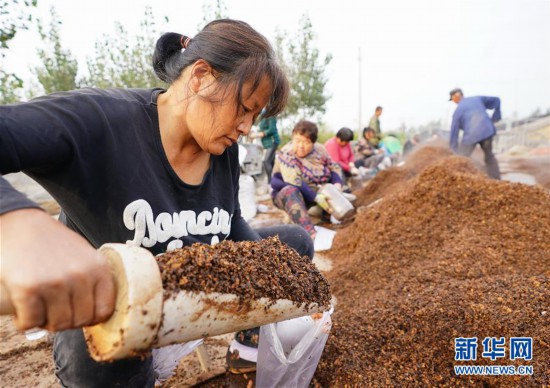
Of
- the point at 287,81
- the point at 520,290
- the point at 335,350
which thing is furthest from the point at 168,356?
the point at 520,290

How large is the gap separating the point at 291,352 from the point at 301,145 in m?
3.10

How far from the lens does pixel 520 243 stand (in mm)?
2291

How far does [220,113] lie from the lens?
3.86ft

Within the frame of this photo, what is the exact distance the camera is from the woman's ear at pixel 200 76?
3.84ft

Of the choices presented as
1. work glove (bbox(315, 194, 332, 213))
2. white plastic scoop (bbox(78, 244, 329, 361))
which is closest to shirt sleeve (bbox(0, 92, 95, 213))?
white plastic scoop (bbox(78, 244, 329, 361))

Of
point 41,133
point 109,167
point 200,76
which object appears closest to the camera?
point 41,133

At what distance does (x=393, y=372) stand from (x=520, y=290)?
2.45 ft

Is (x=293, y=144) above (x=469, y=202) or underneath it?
above

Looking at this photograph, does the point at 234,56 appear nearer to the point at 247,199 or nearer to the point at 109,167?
the point at 109,167

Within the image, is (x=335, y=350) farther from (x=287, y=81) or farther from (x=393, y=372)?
(x=287, y=81)

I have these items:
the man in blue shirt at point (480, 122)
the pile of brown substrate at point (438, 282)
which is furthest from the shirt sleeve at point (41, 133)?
the man in blue shirt at point (480, 122)

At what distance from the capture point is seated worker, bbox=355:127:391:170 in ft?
28.6

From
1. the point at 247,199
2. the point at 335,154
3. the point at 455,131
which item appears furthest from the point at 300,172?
the point at 455,131

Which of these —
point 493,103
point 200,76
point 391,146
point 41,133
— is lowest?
point 391,146
